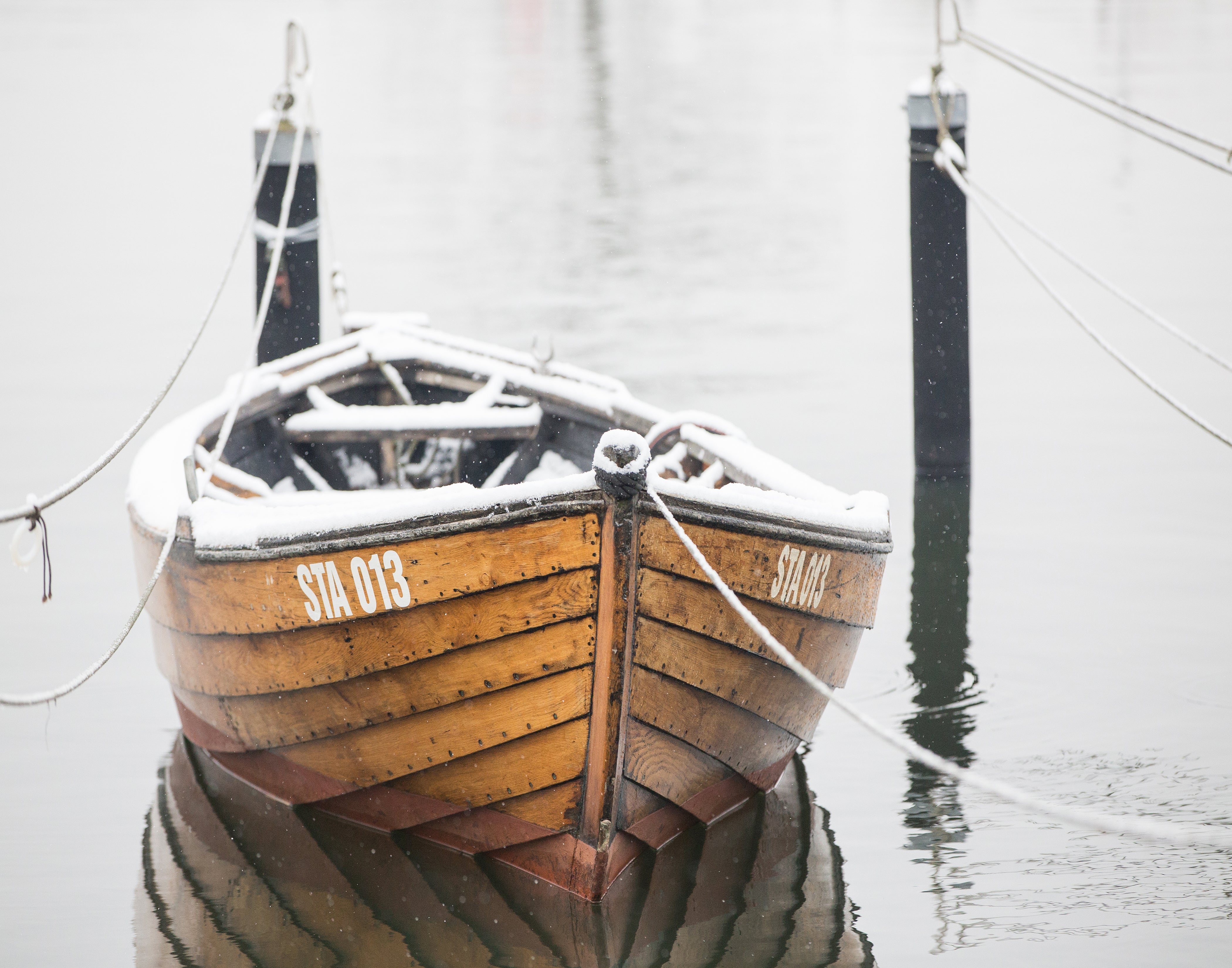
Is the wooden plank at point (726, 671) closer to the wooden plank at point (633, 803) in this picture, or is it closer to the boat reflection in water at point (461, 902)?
the wooden plank at point (633, 803)

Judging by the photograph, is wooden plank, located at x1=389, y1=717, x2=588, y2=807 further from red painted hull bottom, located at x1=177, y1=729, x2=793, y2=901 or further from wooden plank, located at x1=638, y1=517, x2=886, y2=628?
wooden plank, located at x1=638, y1=517, x2=886, y2=628

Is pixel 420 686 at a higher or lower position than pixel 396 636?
lower

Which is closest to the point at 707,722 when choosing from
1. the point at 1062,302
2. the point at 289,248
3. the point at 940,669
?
the point at 940,669

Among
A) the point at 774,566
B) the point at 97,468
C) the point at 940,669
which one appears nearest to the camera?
the point at 774,566

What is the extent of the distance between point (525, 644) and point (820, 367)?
308 inches

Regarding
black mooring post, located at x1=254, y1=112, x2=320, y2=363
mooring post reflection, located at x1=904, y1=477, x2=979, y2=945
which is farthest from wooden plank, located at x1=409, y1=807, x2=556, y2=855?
black mooring post, located at x1=254, y1=112, x2=320, y2=363

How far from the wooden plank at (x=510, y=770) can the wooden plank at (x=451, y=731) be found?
28 millimetres

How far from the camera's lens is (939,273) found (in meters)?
7.53

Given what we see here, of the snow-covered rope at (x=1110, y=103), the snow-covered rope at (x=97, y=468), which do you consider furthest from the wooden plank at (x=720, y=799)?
the snow-covered rope at (x=1110, y=103)

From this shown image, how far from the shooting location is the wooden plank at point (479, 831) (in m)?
4.68

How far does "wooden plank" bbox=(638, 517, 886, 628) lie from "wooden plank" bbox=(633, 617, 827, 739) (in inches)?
7.3

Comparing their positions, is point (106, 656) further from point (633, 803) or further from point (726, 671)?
point (726, 671)

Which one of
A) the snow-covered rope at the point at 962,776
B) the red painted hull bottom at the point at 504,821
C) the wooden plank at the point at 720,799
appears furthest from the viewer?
the wooden plank at the point at 720,799

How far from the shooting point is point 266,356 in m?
8.90
